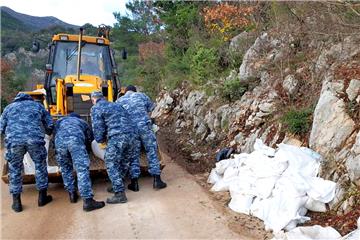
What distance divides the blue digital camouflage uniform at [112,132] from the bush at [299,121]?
2684 mm

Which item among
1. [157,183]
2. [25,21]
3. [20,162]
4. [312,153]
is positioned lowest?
Result: [157,183]

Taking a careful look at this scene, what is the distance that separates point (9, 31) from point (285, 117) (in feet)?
173

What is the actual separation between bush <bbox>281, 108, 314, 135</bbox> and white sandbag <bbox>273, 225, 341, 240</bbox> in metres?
2.37

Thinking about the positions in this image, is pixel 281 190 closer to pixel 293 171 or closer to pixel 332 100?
pixel 293 171

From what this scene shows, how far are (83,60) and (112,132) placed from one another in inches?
130

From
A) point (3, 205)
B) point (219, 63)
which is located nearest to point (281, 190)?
point (3, 205)

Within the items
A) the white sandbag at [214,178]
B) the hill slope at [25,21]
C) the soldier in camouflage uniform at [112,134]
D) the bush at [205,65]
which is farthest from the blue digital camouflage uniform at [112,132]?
the hill slope at [25,21]

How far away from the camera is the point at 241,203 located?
5.82 m

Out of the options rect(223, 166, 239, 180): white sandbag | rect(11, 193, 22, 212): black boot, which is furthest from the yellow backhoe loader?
rect(223, 166, 239, 180): white sandbag

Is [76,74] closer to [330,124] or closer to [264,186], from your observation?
[264,186]

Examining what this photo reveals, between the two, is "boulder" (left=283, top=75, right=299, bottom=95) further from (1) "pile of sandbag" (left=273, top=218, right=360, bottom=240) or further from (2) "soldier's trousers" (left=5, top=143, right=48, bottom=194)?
(2) "soldier's trousers" (left=5, top=143, right=48, bottom=194)

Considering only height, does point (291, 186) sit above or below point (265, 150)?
below

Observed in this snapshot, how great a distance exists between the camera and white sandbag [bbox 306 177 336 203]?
5.14 meters

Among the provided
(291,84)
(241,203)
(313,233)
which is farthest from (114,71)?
(313,233)
